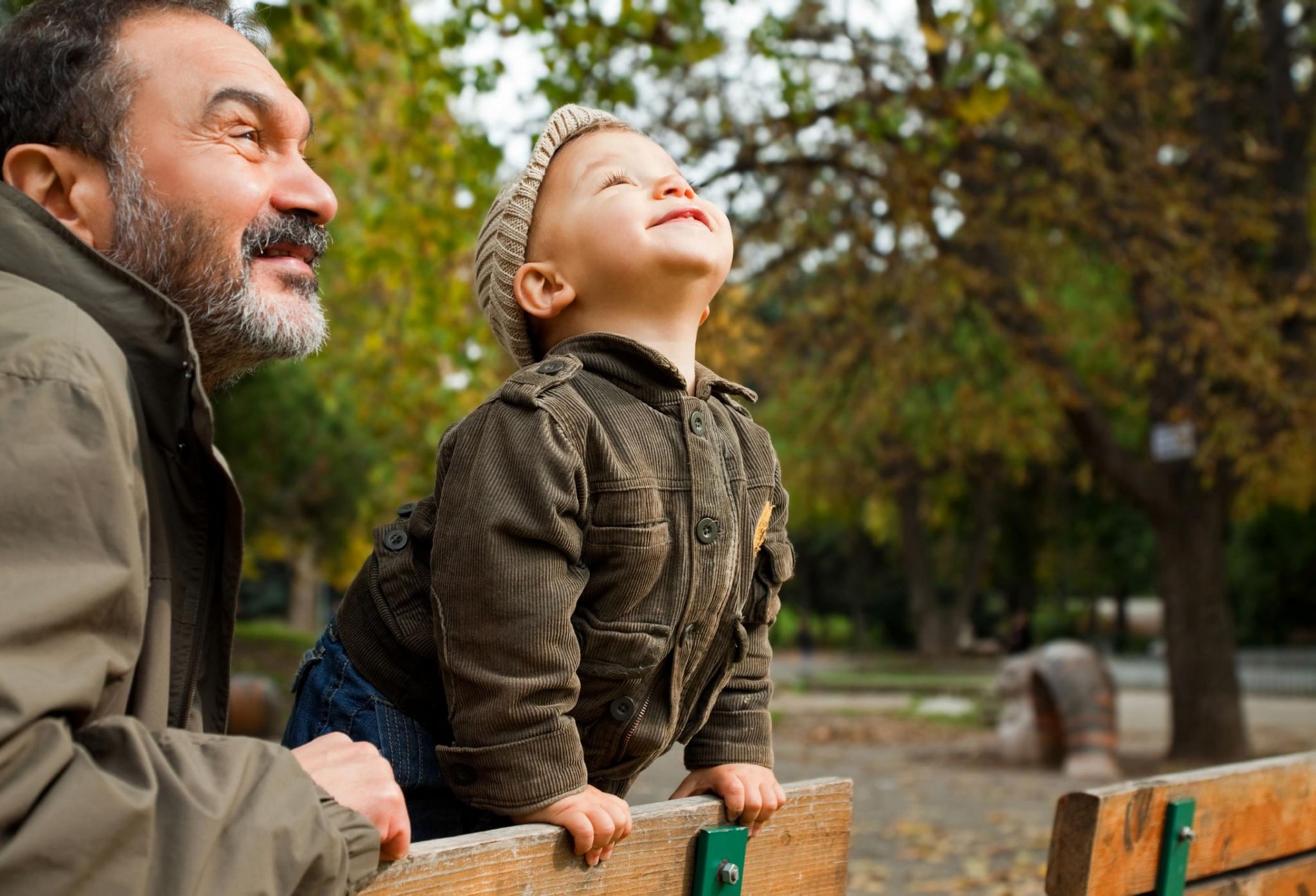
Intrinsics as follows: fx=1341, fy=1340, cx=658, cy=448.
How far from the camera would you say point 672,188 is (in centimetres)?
205

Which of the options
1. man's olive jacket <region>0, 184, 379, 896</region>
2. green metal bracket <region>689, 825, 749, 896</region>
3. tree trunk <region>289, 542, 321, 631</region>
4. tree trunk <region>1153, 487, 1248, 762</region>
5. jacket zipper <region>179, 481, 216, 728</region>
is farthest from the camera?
tree trunk <region>289, 542, 321, 631</region>

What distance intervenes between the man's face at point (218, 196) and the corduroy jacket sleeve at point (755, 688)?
0.76 meters

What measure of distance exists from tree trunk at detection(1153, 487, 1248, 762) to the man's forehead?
10.8 metres

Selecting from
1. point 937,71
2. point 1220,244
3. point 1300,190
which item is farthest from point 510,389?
point 1300,190

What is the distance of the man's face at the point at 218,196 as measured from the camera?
1.67 meters

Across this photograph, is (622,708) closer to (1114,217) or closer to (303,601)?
(1114,217)

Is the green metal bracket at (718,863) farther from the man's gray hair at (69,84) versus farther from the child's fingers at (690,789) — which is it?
the man's gray hair at (69,84)

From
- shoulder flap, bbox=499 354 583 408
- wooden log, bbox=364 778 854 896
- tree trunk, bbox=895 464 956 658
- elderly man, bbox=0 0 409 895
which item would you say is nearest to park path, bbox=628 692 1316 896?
wooden log, bbox=364 778 854 896

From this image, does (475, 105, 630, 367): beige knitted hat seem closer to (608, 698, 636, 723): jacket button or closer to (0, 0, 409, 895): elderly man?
(0, 0, 409, 895): elderly man

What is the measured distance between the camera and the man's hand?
136 cm

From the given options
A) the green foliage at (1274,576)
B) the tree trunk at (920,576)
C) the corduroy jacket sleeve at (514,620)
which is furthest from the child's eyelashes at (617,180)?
the green foliage at (1274,576)

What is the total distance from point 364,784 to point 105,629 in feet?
1.07

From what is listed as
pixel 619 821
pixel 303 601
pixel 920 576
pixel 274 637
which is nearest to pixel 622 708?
pixel 619 821

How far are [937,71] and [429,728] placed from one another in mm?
8404
